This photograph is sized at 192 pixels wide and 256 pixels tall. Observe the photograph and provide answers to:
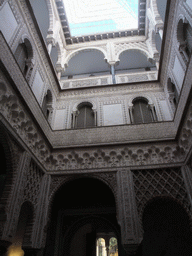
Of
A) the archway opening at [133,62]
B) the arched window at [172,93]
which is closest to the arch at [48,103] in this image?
the arched window at [172,93]

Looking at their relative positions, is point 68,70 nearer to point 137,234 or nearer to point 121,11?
point 121,11

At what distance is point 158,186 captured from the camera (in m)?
5.28

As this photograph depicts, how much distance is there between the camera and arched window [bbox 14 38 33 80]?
5507mm

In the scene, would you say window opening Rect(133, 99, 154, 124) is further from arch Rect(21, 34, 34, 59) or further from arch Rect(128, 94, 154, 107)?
arch Rect(21, 34, 34, 59)

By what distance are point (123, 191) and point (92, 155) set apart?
131 centimetres

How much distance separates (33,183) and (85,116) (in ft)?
10.9

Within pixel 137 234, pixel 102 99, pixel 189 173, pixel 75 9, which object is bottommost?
pixel 137 234

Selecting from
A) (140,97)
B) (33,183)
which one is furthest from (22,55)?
(140,97)

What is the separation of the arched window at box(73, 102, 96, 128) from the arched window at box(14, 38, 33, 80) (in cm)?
251

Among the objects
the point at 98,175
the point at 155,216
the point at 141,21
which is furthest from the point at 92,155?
the point at 141,21

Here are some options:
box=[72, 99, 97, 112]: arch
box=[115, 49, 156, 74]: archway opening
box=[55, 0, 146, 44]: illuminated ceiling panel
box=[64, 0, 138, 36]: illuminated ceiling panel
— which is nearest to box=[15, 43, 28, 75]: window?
box=[72, 99, 97, 112]: arch

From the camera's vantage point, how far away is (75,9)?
1064 cm

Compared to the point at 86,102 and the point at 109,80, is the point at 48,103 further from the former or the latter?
the point at 109,80

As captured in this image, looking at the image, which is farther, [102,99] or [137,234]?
[102,99]
